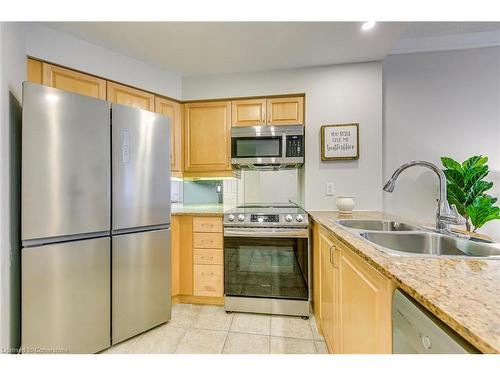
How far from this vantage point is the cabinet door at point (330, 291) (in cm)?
124

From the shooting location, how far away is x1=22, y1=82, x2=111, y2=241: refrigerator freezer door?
1.25 m

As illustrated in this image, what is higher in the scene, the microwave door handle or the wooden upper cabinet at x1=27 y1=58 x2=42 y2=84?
the wooden upper cabinet at x1=27 y1=58 x2=42 y2=84

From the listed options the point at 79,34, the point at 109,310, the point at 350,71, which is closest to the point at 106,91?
the point at 79,34

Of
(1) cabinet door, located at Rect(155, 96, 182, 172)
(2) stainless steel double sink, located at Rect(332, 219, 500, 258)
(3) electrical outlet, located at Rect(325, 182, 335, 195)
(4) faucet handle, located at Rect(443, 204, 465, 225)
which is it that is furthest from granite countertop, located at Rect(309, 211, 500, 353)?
(1) cabinet door, located at Rect(155, 96, 182, 172)

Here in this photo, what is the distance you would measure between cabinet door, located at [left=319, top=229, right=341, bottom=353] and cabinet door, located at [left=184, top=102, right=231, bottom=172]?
4.53 feet

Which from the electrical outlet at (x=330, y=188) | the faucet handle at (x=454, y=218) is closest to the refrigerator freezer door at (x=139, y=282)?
the electrical outlet at (x=330, y=188)

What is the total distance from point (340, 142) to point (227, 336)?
6.66 ft

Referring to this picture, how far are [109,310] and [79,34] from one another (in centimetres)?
219

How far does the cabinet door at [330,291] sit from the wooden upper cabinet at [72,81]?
2.30 m

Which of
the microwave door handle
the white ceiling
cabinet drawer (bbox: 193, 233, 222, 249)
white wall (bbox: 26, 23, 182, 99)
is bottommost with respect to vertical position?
cabinet drawer (bbox: 193, 233, 222, 249)

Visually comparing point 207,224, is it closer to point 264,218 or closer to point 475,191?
point 264,218

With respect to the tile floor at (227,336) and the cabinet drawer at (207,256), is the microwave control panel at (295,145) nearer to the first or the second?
the cabinet drawer at (207,256)

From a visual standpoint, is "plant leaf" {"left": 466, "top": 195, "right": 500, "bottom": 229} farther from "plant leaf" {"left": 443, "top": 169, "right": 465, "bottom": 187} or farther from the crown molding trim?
the crown molding trim
